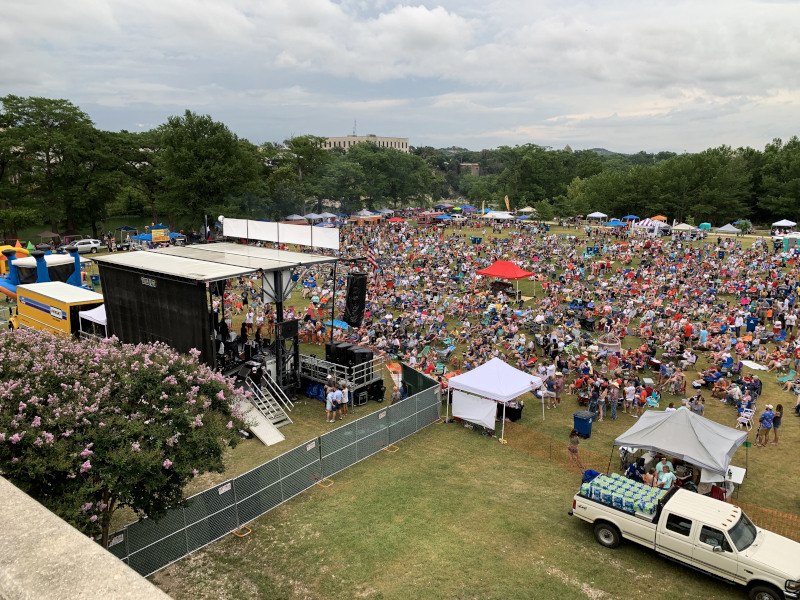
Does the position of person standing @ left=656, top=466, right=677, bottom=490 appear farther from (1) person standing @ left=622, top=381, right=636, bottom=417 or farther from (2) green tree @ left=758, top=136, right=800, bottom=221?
(2) green tree @ left=758, top=136, right=800, bottom=221

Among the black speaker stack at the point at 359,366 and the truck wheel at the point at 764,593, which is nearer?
the truck wheel at the point at 764,593

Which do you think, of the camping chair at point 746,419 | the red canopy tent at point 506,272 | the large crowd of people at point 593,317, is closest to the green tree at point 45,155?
the large crowd of people at point 593,317

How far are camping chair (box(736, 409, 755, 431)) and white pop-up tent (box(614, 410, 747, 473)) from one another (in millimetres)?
3103

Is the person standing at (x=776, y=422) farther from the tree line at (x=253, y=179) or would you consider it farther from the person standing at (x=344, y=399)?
the tree line at (x=253, y=179)

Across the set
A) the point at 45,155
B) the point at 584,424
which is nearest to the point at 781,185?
the point at 584,424

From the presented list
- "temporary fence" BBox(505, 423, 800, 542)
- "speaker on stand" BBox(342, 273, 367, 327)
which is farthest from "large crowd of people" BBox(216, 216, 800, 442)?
"temporary fence" BBox(505, 423, 800, 542)

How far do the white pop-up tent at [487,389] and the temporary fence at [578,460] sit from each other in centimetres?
71

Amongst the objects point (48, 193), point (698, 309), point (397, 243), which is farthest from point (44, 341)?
point (48, 193)

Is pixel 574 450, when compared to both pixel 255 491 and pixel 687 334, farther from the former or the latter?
pixel 687 334

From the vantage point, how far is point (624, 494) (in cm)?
1070

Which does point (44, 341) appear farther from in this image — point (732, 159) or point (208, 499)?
point (732, 159)

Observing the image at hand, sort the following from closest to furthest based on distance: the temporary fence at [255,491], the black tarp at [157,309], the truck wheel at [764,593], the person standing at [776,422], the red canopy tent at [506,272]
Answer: the truck wheel at [764,593] → the temporary fence at [255,491] → the person standing at [776,422] → the black tarp at [157,309] → the red canopy tent at [506,272]

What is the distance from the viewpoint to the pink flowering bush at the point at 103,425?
785 centimetres

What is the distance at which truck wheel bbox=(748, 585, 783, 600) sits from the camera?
8797 millimetres
